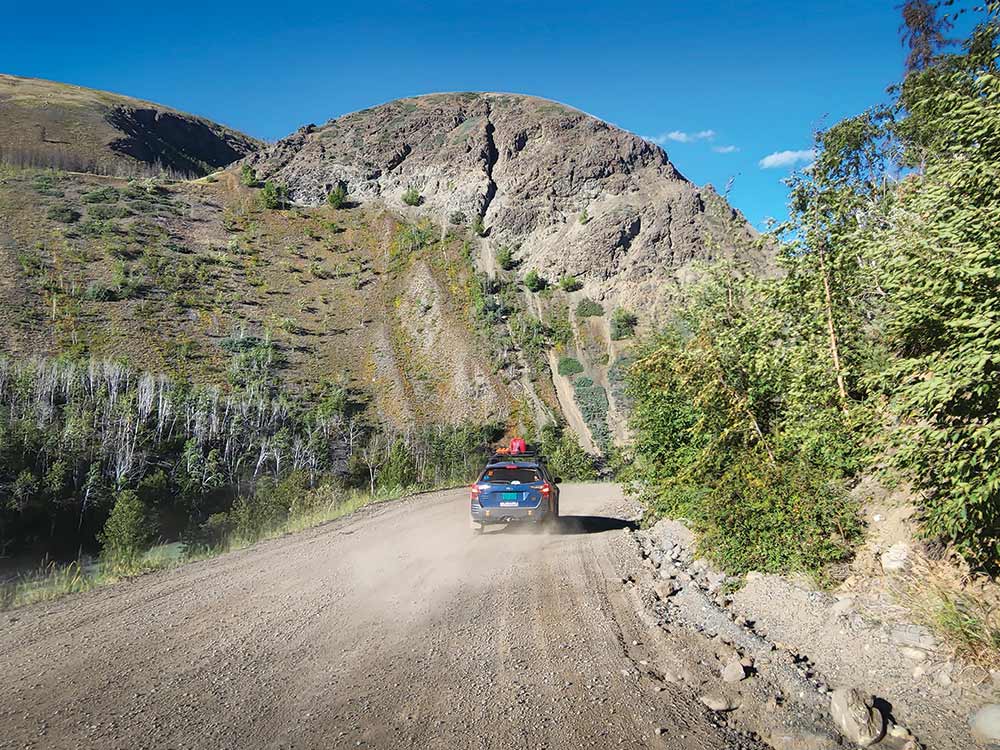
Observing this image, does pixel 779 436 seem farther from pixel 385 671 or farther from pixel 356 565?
pixel 356 565

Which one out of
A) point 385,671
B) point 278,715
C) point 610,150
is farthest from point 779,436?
point 610,150

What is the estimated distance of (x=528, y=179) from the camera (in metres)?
79.6

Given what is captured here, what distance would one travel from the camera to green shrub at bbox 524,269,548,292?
67.4 meters

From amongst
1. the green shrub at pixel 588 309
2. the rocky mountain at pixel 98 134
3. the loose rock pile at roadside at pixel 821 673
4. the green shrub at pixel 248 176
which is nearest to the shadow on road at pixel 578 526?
the loose rock pile at roadside at pixel 821 673

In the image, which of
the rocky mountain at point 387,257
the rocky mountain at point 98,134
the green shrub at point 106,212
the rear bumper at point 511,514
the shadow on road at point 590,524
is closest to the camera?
the rear bumper at point 511,514

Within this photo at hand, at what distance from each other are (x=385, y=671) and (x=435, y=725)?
104 centimetres

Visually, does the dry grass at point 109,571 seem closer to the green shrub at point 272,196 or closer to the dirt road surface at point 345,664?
the dirt road surface at point 345,664

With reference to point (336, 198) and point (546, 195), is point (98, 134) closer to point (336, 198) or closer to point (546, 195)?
point (336, 198)

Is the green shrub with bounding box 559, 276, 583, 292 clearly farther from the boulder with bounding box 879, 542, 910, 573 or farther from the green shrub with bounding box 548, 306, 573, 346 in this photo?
the boulder with bounding box 879, 542, 910, 573

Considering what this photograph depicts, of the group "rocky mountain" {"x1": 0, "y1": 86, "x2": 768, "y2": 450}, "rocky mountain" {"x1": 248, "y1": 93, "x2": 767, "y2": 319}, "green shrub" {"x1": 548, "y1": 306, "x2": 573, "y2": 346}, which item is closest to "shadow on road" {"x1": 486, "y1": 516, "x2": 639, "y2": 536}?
"rocky mountain" {"x1": 0, "y1": 86, "x2": 768, "y2": 450}

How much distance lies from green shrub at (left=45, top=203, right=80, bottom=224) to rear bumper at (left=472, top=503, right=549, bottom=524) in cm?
6594

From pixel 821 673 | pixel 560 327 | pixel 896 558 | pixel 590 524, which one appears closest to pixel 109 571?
pixel 821 673

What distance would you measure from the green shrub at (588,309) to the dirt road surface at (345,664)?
188 ft

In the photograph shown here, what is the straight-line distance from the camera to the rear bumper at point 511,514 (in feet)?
38.5
